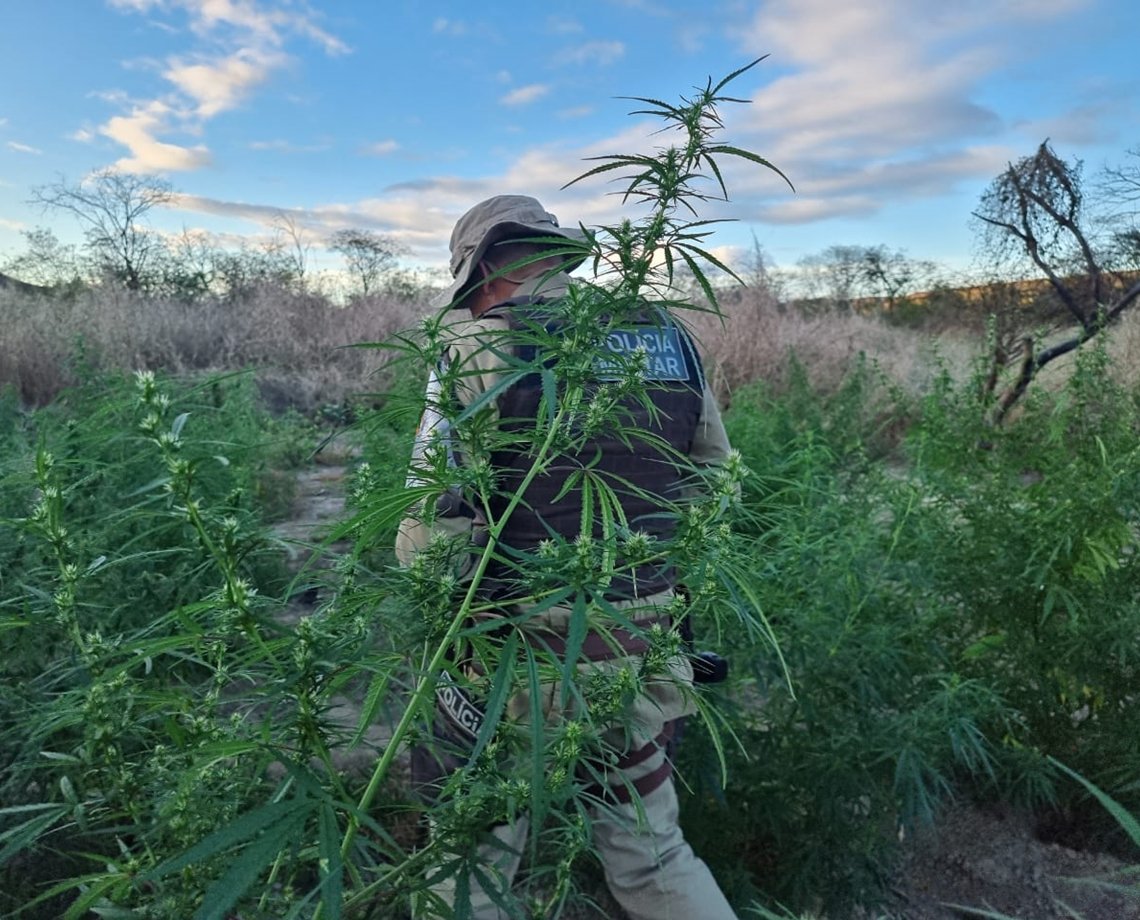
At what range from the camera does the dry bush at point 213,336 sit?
32.1 ft

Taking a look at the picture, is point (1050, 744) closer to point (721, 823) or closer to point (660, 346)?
point (721, 823)

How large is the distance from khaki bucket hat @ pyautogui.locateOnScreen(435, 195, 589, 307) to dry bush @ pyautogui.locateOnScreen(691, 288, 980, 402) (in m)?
6.65

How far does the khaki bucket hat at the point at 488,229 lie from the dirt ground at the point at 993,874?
0.95m

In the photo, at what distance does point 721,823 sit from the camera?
284cm

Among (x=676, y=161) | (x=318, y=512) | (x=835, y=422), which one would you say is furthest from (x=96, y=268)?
(x=676, y=161)

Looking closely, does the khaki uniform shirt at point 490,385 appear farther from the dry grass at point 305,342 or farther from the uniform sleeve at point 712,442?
the dry grass at point 305,342

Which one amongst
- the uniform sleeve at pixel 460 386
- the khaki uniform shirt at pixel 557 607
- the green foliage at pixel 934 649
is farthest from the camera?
the green foliage at pixel 934 649

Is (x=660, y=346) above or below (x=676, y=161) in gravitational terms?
below

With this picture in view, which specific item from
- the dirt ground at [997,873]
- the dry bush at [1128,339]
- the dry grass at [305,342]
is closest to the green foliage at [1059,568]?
the dirt ground at [997,873]

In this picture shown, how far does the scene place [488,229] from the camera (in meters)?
2.65

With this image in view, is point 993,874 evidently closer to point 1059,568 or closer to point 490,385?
point 1059,568

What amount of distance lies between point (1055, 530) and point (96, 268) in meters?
19.5

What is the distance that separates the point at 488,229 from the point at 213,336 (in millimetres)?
12077

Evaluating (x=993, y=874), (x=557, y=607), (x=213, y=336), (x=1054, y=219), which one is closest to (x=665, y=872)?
(x=557, y=607)
